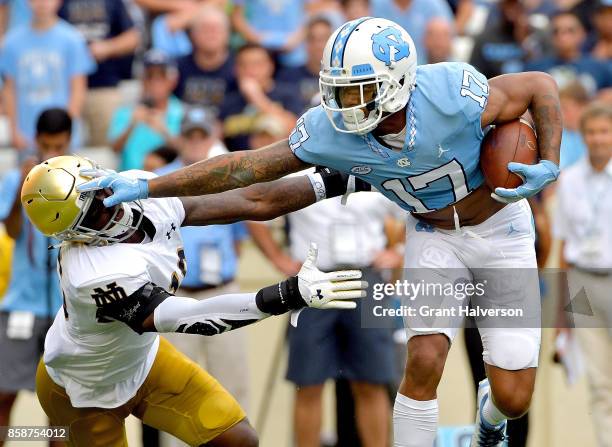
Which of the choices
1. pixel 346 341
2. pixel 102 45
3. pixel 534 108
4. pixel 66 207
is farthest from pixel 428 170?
pixel 102 45

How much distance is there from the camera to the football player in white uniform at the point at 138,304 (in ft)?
18.0

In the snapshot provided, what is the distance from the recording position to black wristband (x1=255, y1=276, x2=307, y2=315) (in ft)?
17.5

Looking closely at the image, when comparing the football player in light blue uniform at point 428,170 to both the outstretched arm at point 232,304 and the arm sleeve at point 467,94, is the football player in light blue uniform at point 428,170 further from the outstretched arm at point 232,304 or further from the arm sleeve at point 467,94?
the outstretched arm at point 232,304

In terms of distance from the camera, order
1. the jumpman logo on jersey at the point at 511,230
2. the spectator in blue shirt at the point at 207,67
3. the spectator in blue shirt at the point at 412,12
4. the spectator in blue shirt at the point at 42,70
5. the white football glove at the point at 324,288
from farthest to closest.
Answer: the spectator in blue shirt at the point at 412,12 → the spectator in blue shirt at the point at 207,67 → the spectator in blue shirt at the point at 42,70 → the jumpman logo on jersey at the point at 511,230 → the white football glove at the point at 324,288

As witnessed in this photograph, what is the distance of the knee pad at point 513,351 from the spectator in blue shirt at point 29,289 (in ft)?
9.28

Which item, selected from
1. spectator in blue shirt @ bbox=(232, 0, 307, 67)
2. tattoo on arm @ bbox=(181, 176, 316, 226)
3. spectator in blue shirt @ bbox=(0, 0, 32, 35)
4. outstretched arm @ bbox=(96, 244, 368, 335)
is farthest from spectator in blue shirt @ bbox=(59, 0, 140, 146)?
outstretched arm @ bbox=(96, 244, 368, 335)

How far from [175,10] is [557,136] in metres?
5.60

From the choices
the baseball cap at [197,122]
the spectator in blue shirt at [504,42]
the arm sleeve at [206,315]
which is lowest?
the arm sleeve at [206,315]

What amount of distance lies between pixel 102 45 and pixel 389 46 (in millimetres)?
4998

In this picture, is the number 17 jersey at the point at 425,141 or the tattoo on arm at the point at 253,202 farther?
the tattoo on arm at the point at 253,202

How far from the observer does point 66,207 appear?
5570 millimetres

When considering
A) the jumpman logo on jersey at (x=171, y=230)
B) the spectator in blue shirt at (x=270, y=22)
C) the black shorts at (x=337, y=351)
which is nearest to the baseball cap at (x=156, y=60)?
the spectator in blue shirt at (x=270, y=22)

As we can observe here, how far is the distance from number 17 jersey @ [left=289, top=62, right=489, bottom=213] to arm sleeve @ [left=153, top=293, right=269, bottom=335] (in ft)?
2.29

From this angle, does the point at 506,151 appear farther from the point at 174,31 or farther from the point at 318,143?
the point at 174,31
